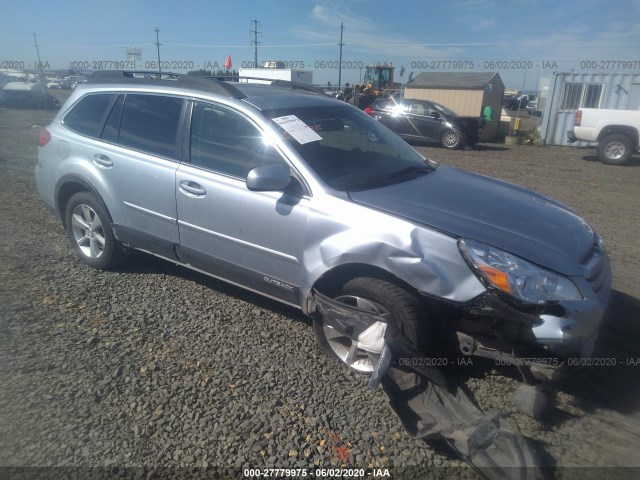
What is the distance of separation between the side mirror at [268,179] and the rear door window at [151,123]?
40.8 inches

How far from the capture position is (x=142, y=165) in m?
3.97

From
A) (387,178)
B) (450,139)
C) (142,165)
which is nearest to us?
(387,178)

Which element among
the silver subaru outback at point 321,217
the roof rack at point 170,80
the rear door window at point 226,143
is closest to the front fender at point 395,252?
the silver subaru outback at point 321,217

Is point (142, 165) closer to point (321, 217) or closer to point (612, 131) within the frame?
point (321, 217)

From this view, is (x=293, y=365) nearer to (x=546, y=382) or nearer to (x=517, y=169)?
(x=546, y=382)

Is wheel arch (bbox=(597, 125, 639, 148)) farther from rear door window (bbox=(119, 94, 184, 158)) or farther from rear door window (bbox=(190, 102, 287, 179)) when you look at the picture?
rear door window (bbox=(119, 94, 184, 158))

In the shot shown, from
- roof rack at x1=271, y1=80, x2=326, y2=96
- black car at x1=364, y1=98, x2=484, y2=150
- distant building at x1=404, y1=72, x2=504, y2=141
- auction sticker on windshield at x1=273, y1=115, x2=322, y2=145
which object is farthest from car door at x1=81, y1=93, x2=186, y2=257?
distant building at x1=404, y1=72, x2=504, y2=141

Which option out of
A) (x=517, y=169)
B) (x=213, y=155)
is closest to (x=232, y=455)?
(x=213, y=155)

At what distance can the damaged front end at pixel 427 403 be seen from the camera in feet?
7.62

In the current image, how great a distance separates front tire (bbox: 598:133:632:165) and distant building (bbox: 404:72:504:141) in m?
5.74

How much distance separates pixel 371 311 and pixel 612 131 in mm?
13747

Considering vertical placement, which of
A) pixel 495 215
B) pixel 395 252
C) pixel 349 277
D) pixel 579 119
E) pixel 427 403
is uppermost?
pixel 495 215

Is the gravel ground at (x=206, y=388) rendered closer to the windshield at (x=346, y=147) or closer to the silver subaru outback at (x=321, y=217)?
the silver subaru outback at (x=321, y=217)

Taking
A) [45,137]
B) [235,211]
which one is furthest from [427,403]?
[45,137]
